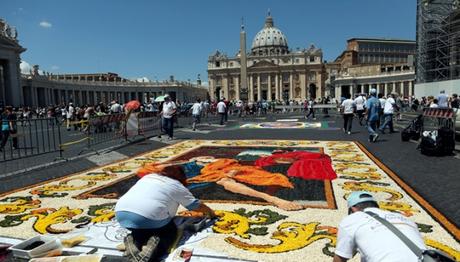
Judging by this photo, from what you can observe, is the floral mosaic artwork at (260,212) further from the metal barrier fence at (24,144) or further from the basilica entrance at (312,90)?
the basilica entrance at (312,90)

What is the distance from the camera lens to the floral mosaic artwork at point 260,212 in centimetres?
402

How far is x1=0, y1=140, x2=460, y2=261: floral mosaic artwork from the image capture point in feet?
13.2

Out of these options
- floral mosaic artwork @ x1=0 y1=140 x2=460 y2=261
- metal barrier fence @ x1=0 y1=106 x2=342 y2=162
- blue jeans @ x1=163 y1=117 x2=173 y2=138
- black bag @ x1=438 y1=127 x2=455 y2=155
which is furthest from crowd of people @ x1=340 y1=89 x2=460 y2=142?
metal barrier fence @ x1=0 y1=106 x2=342 y2=162

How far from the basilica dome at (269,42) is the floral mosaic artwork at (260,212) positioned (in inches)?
5180

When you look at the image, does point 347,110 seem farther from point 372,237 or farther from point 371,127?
point 372,237

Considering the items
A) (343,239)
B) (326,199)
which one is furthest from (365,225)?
(326,199)

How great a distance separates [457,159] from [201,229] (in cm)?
734

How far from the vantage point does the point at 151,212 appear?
3.68 meters

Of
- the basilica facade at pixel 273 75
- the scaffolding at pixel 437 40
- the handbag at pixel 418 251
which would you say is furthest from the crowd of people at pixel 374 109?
the basilica facade at pixel 273 75

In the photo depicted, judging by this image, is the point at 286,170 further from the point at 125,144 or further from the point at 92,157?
the point at 125,144

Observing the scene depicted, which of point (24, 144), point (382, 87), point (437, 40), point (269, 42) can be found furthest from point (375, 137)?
point (269, 42)

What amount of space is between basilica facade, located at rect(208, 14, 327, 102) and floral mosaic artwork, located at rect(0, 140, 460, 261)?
115491 mm

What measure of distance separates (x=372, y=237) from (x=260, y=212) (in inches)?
113

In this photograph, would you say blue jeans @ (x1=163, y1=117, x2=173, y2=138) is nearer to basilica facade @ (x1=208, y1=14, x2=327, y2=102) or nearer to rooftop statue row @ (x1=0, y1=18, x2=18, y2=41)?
rooftop statue row @ (x1=0, y1=18, x2=18, y2=41)
